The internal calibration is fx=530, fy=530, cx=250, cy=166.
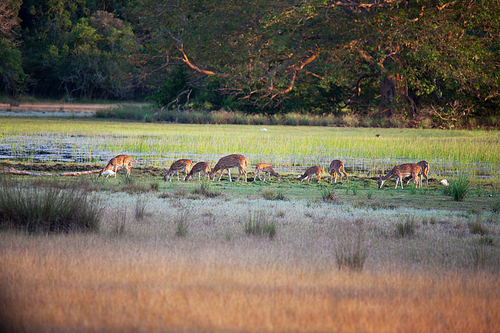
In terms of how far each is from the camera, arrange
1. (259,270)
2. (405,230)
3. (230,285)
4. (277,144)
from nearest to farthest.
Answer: (230,285) < (259,270) < (405,230) < (277,144)

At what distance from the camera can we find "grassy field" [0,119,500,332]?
351 cm

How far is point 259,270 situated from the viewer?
4.51 meters

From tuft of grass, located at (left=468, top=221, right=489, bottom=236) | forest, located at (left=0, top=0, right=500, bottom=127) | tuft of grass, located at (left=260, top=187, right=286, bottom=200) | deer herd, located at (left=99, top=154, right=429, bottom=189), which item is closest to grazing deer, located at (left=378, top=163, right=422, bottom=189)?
deer herd, located at (left=99, top=154, right=429, bottom=189)

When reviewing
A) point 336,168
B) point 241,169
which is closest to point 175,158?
point 241,169

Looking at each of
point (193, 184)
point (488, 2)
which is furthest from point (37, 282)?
point (488, 2)

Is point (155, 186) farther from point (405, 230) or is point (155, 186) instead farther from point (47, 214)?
point (405, 230)

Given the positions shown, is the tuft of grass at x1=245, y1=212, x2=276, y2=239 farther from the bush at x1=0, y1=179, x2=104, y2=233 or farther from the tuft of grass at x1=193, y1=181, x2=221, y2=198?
the tuft of grass at x1=193, y1=181, x2=221, y2=198

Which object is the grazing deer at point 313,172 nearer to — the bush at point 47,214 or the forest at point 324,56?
the bush at point 47,214

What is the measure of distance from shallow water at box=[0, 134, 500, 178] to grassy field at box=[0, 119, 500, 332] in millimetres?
4798

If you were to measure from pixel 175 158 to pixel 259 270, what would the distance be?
11.1 meters

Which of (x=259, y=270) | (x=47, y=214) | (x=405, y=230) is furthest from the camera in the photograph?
(x=405, y=230)

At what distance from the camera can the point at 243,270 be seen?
4.49 m

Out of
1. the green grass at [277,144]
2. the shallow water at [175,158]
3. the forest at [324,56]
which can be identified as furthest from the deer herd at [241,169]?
the forest at [324,56]

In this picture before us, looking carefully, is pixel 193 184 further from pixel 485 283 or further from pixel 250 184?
pixel 485 283
